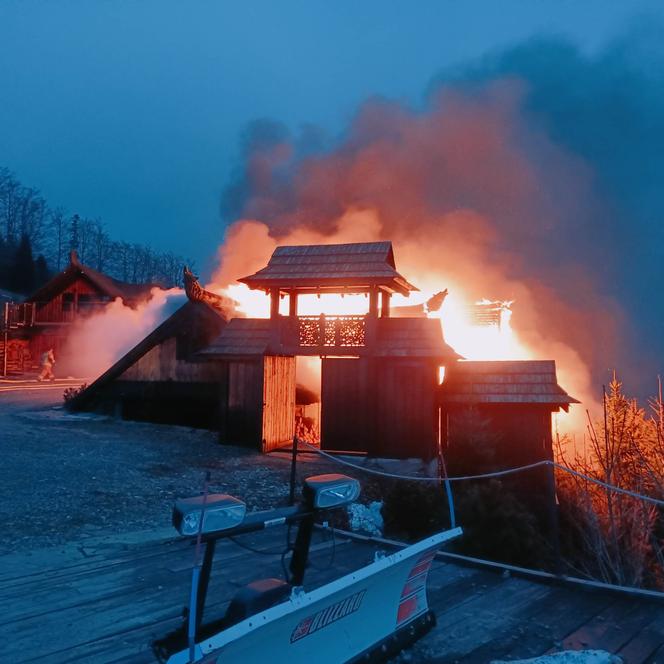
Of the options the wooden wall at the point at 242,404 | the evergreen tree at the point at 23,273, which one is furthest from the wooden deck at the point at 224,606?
the evergreen tree at the point at 23,273

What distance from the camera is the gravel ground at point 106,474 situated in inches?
329

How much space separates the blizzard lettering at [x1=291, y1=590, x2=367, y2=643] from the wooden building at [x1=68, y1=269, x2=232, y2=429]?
52.2 ft

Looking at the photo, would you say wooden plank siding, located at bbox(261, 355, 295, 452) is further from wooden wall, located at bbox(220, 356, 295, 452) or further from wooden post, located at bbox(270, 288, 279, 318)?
wooden post, located at bbox(270, 288, 279, 318)

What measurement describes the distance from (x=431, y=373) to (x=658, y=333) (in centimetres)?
5930

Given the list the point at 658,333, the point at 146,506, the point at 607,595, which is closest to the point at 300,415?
the point at 146,506

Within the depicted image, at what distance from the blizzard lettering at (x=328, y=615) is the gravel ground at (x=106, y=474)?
515cm

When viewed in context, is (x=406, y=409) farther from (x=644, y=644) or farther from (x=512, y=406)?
(x=644, y=644)

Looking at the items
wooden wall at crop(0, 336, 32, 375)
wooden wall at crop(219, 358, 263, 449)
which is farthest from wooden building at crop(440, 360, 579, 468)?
wooden wall at crop(0, 336, 32, 375)

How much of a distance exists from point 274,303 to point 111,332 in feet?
78.1

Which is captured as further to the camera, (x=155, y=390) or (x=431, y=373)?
(x=155, y=390)

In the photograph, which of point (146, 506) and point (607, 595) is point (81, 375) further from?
point (607, 595)

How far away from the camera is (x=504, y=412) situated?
50.7 feet

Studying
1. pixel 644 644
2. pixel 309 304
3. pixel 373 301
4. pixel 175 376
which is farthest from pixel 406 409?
pixel 644 644

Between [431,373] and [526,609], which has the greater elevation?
[431,373]
